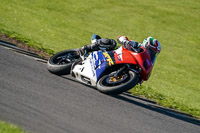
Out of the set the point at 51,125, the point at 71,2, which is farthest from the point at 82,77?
the point at 71,2

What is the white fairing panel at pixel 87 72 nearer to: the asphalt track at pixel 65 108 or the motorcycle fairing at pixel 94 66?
the motorcycle fairing at pixel 94 66

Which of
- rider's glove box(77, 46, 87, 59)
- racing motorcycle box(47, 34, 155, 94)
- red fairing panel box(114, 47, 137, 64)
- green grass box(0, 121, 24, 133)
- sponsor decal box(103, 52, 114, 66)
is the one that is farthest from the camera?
rider's glove box(77, 46, 87, 59)

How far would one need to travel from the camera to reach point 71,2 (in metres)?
17.9

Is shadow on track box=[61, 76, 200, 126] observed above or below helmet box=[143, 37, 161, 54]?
below

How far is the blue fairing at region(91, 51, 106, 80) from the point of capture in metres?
6.68

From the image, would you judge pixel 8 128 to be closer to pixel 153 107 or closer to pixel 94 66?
pixel 94 66

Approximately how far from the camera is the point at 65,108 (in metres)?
5.18

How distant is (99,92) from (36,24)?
7492mm

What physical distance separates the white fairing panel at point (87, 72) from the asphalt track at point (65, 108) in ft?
0.64

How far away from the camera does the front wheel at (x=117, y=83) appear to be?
6.03 metres

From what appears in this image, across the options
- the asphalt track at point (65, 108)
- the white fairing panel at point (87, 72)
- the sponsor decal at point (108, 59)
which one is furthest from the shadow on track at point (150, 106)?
the sponsor decal at point (108, 59)

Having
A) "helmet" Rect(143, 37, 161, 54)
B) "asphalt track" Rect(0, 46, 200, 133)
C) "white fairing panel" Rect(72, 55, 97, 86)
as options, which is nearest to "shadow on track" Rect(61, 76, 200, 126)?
"asphalt track" Rect(0, 46, 200, 133)

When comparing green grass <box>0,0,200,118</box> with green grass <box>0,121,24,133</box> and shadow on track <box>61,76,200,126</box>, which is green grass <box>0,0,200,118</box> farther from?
green grass <box>0,121,24,133</box>

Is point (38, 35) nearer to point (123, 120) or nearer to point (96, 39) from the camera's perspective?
point (96, 39)
